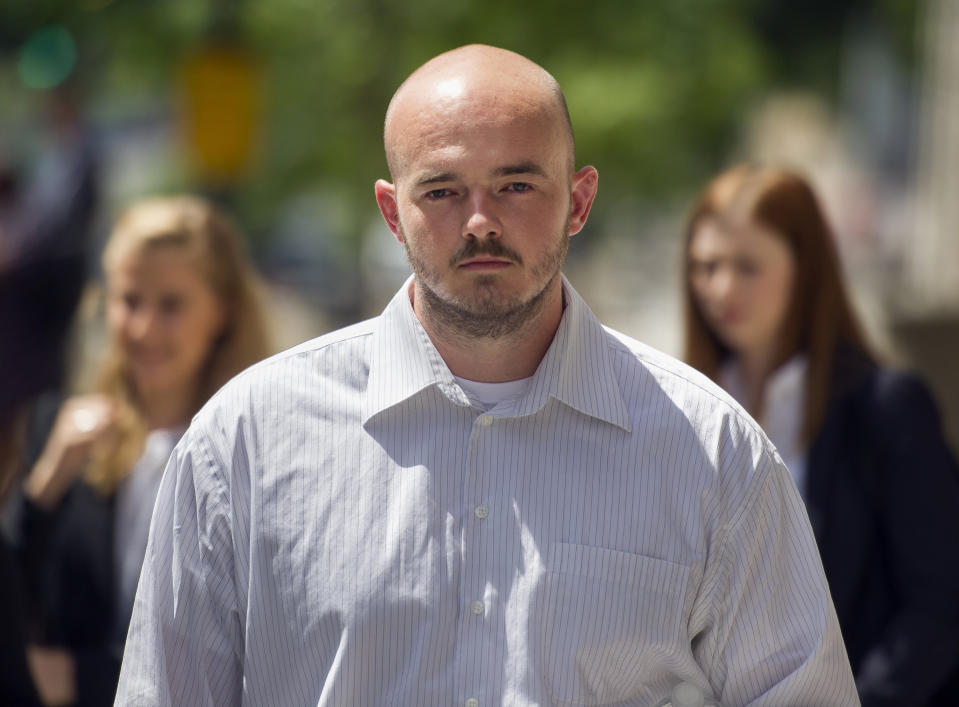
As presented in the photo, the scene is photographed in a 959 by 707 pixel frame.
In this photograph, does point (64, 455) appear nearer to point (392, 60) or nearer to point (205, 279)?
point (205, 279)

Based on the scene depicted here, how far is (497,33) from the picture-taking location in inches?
539

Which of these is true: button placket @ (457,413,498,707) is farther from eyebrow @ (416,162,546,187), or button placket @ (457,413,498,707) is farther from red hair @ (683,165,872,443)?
red hair @ (683,165,872,443)

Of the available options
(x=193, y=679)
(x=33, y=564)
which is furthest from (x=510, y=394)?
(x=33, y=564)

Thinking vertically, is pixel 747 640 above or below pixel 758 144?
below

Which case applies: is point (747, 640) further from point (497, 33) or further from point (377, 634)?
point (497, 33)

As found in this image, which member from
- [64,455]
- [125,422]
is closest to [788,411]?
[125,422]

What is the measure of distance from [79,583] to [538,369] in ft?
6.31

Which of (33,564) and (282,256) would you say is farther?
(282,256)

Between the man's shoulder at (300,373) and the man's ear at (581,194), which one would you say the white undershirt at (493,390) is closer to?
the man's shoulder at (300,373)

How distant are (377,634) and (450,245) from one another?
2.20ft

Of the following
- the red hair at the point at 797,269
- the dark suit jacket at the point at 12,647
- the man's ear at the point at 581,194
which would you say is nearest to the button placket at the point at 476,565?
the man's ear at the point at 581,194

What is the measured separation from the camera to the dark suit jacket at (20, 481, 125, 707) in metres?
3.76

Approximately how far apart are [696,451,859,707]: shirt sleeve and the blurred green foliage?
10.7m

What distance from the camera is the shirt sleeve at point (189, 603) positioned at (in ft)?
7.84
